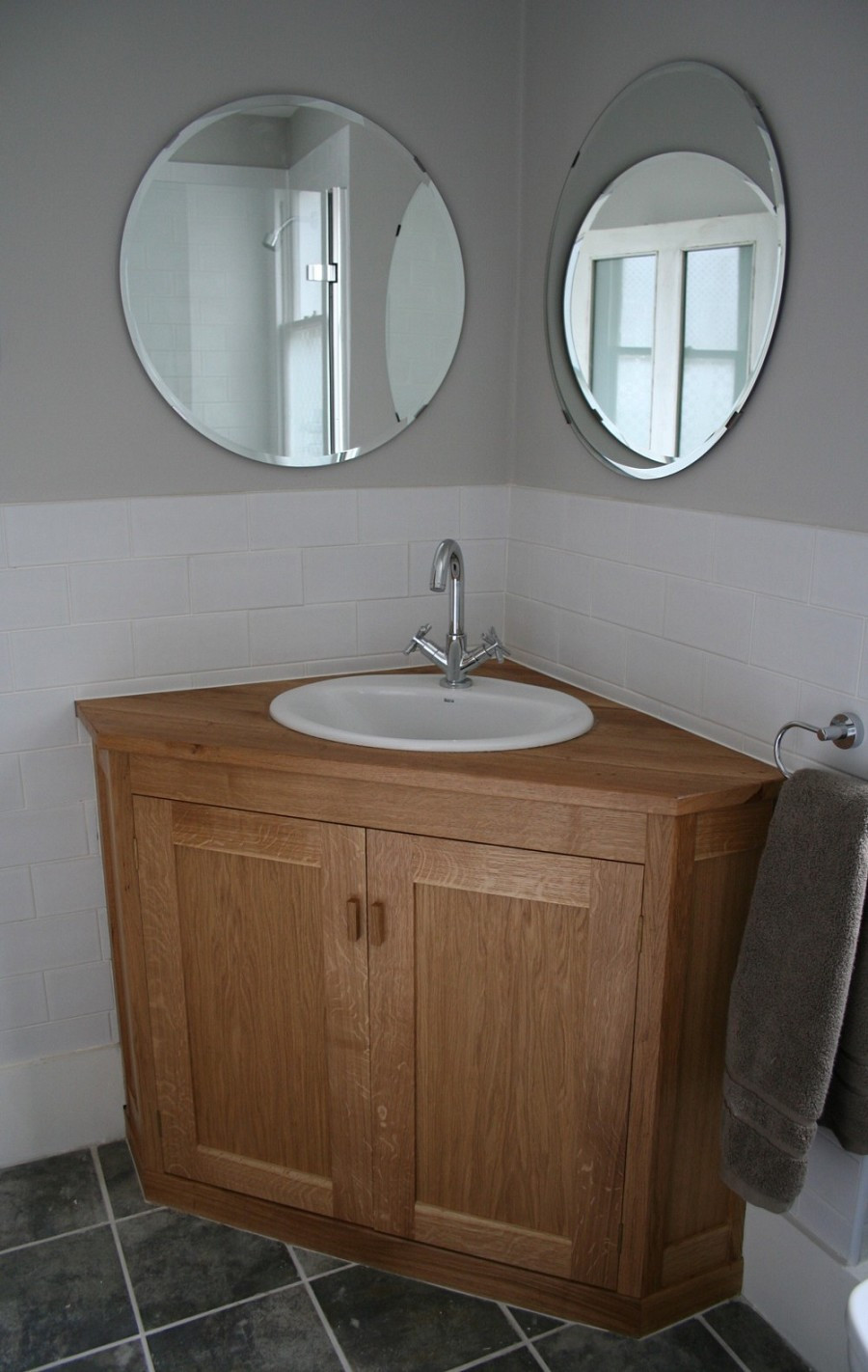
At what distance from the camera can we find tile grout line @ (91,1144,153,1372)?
193 cm

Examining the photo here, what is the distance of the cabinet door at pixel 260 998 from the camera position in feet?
6.43

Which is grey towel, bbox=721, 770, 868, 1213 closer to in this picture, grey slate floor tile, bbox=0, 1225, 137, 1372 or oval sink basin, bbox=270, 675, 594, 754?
oval sink basin, bbox=270, 675, 594, 754

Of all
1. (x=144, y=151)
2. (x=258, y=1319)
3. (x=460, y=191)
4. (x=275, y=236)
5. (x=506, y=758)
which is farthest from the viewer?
(x=460, y=191)

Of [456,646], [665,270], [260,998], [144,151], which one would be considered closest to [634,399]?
[665,270]

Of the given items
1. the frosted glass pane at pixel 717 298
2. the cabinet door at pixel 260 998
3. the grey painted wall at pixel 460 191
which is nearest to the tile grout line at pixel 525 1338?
the cabinet door at pixel 260 998

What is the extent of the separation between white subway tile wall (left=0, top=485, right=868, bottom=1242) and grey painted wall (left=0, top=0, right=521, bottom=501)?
0.09m

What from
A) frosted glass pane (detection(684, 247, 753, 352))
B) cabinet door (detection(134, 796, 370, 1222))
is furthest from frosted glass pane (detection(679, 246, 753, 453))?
cabinet door (detection(134, 796, 370, 1222))

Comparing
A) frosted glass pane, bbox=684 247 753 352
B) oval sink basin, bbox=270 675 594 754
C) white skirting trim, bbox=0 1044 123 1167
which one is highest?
frosted glass pane, bbox=684 247 753 352

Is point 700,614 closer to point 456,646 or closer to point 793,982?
point 456,646

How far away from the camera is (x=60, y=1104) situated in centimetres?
242

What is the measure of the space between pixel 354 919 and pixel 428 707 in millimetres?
492

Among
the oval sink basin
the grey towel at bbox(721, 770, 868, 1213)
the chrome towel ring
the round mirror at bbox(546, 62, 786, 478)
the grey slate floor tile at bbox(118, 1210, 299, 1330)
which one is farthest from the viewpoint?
the oval sink basin

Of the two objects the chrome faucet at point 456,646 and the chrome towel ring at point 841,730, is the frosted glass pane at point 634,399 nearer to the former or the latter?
the chrome faucet at point 456,646

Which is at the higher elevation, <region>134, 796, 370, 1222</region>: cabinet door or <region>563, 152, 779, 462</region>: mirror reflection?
<region>563, 152, 779, 462</region>: mirror reflection
